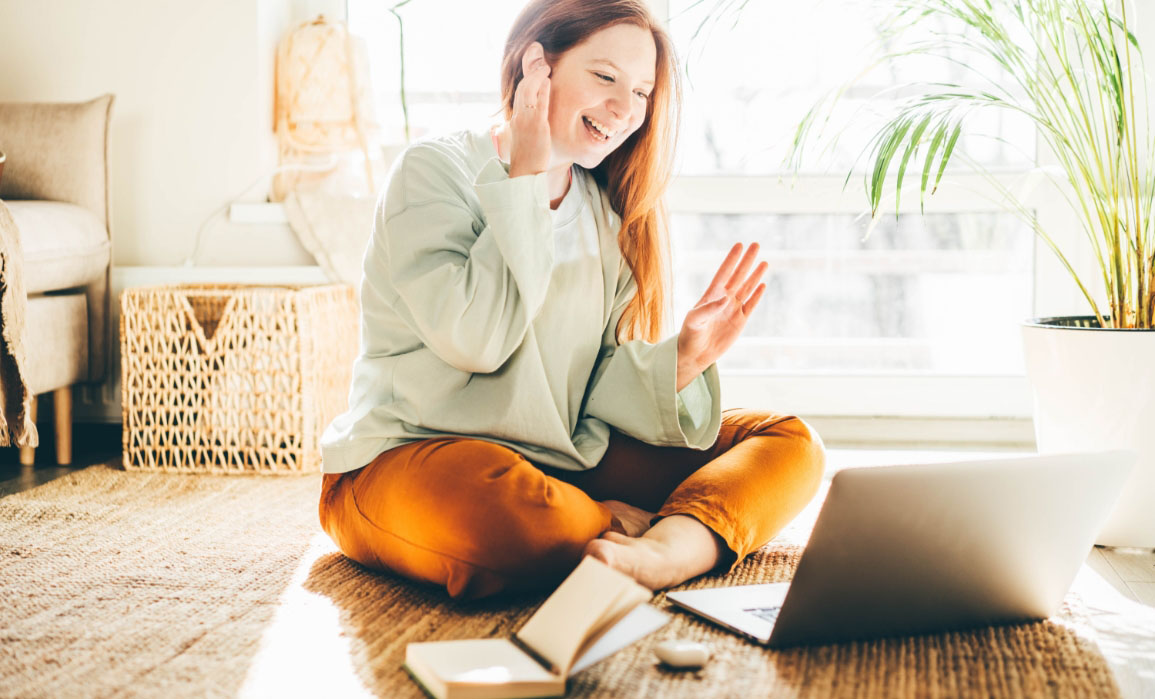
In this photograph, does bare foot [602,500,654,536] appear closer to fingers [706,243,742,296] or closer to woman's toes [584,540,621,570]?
woman's toes [584,540,621,570]

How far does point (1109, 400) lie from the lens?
142 cm

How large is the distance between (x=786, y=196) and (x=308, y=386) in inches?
44.5

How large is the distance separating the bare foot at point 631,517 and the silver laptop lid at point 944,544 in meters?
0.33

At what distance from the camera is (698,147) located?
246 cm

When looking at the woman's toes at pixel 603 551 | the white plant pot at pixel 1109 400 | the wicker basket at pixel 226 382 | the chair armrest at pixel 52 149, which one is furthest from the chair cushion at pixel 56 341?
the white plant pot at pixel 1109 400

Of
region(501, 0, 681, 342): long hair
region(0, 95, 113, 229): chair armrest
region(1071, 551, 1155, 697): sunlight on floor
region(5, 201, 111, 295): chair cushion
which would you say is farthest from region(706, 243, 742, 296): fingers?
region(0, 95, 113, 229): chair armrest

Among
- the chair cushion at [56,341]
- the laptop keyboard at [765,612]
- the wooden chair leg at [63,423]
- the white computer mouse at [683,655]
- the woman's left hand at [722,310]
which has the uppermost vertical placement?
the woman's left hand at [722,310]

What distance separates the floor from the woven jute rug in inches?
0.9

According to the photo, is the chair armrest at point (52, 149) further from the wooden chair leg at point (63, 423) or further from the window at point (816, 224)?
the window at point (816, 224)

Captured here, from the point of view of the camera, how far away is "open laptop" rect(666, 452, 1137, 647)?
3.16ft

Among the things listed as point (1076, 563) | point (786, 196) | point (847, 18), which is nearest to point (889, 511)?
point (1076, 563)

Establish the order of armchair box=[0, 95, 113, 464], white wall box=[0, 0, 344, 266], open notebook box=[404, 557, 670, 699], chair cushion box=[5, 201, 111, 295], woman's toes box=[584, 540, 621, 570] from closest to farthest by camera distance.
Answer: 1. open notebook box=[404, 557, 670, 699]
2. woman's toes box=[584, 540, 621, 570]
3. chair cushion box=[5, 201, 111, 295]
4. armchair box=[0, 95, 113, 464]
5. white wall box=[0, 0, 344, 266]

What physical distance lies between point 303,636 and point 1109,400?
1.06 metres

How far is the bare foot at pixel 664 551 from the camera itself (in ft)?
3.75
